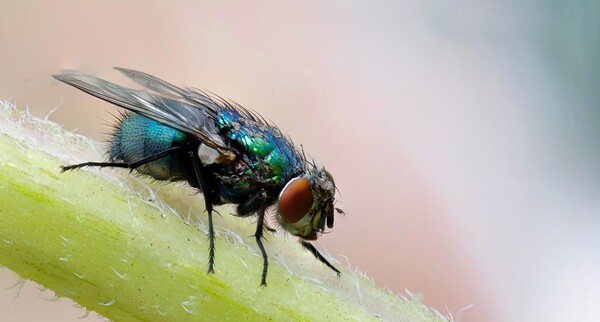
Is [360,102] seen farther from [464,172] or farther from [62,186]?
[62,186]

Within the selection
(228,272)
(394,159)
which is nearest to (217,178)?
(228,272)

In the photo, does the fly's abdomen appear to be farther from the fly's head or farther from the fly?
the fly's head

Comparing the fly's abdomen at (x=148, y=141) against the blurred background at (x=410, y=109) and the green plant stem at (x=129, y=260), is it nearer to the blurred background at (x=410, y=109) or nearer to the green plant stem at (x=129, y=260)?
the green plant stem at (x=129, y=260)

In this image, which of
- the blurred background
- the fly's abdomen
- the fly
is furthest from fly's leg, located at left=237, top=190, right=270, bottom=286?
the blurred background

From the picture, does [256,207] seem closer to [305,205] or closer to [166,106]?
[305,205]

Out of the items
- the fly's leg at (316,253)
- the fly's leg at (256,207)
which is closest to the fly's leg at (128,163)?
the fly's leg at (256,207)

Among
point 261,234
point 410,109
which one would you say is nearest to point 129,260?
point 261,234
